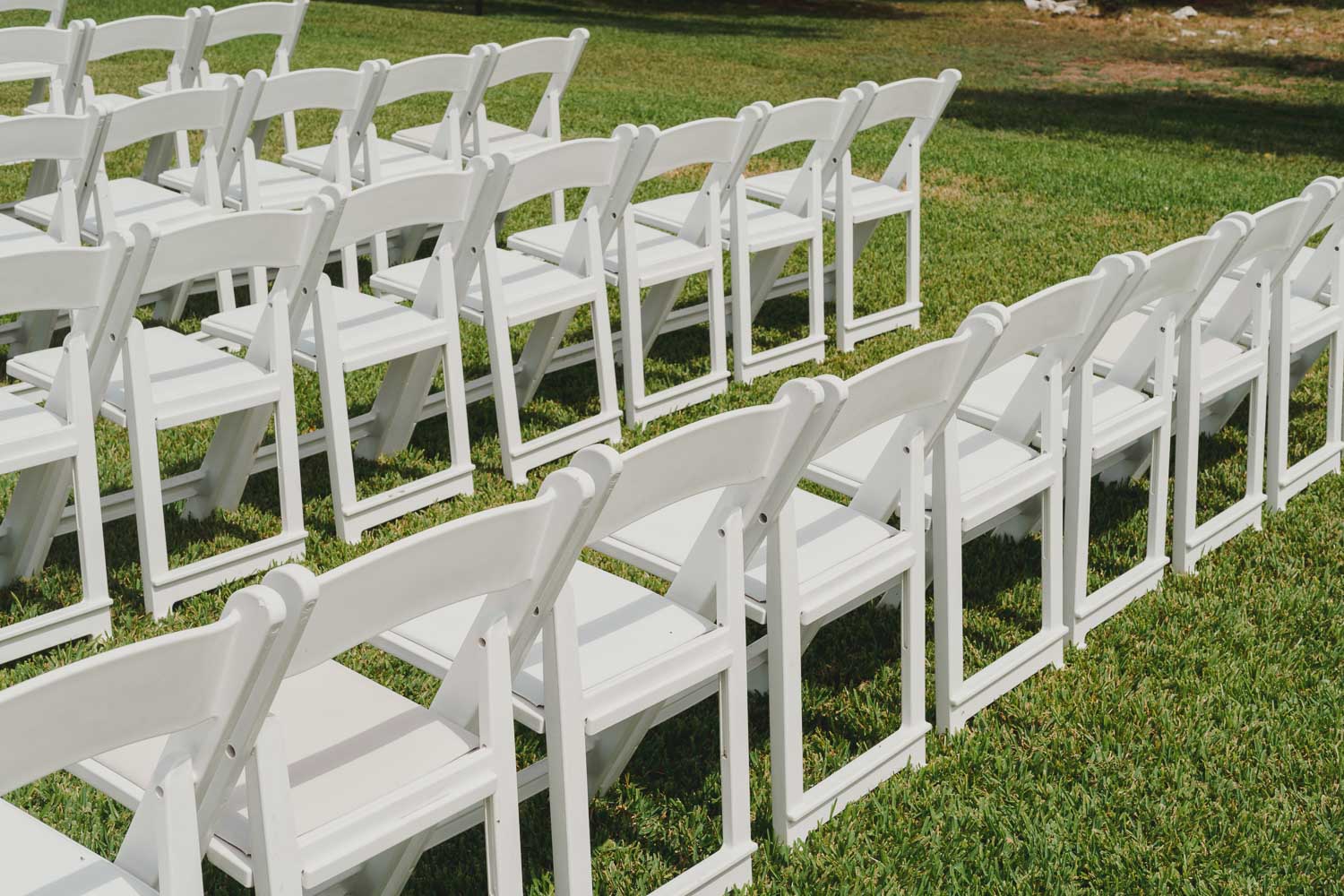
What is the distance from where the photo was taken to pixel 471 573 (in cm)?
236

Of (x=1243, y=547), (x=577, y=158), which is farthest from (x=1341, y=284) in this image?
(x=577, y=158)

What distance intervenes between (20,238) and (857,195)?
3383 millimetres

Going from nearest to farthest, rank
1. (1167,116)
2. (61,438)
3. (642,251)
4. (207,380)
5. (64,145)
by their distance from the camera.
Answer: (61,438)
(207,380)
(64,145)
(642,251)
(1167,116)

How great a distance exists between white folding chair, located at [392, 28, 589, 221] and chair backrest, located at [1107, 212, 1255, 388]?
3.49 m

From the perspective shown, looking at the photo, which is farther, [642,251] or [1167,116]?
[1167,116]

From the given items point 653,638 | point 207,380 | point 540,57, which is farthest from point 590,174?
point 540,57

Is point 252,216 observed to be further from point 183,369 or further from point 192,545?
point 192,545

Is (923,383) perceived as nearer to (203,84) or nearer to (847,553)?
(847,553)

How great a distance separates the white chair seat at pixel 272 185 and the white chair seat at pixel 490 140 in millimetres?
897

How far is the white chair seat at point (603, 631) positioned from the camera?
9.41 feet

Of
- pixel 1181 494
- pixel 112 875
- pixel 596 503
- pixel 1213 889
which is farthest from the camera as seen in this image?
pixel 1181 494

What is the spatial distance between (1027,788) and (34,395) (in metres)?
3.86

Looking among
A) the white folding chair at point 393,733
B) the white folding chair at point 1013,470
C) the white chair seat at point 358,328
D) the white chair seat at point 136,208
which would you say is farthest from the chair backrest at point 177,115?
the white folding chair at point 393,733

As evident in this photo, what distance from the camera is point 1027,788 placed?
3459 mm
